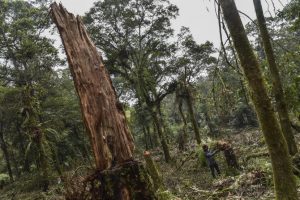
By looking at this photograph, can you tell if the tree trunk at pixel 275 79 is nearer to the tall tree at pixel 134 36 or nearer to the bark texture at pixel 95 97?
the bark texture at pixel 95 97

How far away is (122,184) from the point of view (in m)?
4.24

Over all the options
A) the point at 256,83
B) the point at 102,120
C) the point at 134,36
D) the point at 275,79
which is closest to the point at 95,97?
the point at 102,120

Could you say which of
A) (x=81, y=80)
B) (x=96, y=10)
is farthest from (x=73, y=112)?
(x=81, y=80)

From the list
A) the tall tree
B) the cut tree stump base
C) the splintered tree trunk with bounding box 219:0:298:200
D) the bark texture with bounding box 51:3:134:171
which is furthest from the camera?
the tall tree

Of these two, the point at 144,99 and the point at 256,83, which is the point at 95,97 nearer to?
the point at 256,83

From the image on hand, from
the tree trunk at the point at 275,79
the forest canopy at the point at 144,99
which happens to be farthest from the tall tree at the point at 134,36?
the tree trunk at the point at 275,79

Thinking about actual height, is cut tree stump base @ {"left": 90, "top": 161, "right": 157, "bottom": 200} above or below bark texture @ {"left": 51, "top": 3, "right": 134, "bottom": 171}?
below

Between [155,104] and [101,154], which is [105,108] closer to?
[101,154]

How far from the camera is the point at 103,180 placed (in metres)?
4.29

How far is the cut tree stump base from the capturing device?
424 cm

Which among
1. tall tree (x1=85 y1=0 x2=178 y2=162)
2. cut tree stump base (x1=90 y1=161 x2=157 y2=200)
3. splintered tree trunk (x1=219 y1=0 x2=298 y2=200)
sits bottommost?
cut tree stump base (x1=90 y1=161 x2=157 y2=200)

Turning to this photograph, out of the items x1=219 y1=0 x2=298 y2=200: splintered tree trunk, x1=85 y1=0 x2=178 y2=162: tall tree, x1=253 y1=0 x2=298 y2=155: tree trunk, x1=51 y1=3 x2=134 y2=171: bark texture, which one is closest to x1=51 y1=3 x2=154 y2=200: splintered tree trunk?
x1=51 y1=3 x2=134 y2=171: bark texture

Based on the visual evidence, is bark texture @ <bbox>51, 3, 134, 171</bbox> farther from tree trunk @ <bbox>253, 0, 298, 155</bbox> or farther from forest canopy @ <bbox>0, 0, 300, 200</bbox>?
tree trunk @ <bbox>253, 0, 298, 155</bbox>

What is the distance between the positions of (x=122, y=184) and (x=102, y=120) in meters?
0.81
